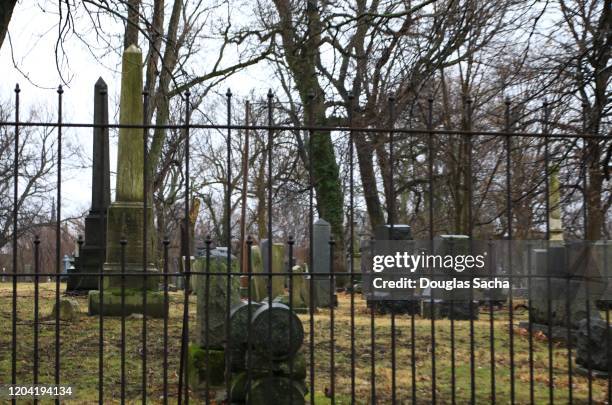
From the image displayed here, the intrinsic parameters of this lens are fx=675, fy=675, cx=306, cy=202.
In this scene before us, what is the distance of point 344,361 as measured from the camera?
762 cm

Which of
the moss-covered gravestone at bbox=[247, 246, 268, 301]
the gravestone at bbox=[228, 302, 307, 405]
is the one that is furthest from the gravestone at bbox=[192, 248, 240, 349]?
the moss-covered gravestone at bbox=[247, 246, 268, 301]

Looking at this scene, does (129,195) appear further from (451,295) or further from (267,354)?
(451,295)

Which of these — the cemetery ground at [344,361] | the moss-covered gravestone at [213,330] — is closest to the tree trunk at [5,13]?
the moss-covered gravestone at [213,330]

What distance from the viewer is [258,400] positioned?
5.30 meters

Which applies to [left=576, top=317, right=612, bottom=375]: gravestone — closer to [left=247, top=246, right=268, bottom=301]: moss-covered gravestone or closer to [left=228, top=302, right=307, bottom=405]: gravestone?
[left=228, top=302, right=307, bottom=405]: gravestone

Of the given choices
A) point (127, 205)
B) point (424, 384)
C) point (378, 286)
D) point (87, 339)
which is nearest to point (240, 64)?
point (127, 205)

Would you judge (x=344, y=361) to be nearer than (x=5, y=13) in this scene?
No

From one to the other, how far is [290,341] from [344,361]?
2700mm

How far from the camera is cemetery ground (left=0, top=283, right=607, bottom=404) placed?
6.29 metres

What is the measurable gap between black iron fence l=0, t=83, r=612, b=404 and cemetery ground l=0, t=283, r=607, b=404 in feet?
0.08

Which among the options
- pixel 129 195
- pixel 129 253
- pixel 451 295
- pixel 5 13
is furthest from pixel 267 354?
pixel 129 195

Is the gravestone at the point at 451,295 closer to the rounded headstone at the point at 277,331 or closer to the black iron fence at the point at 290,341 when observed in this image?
the black iron fence at the point at 290,341

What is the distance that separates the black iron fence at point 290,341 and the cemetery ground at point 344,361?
24 mm

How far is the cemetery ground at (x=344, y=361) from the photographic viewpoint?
6.29m
